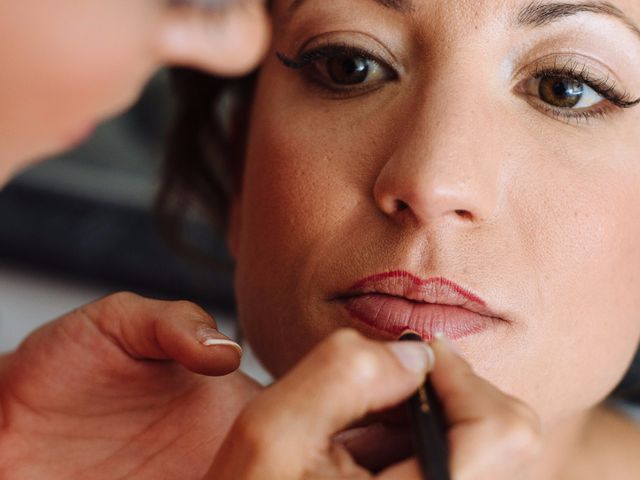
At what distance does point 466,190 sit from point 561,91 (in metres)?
0.19

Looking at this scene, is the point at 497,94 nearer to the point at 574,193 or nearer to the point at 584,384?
the point at 574,193

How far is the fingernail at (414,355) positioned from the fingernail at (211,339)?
8.9 inches

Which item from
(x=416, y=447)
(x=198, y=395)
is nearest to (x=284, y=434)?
(x=416, y=447)

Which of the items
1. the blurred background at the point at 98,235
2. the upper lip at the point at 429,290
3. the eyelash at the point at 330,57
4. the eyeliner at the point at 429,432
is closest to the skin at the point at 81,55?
the eyelash at the point at 330,57

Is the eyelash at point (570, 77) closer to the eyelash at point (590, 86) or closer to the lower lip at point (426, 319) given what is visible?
the eyelash at point (590, 86)

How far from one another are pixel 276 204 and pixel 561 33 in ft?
1.18

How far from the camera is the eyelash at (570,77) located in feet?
3.15

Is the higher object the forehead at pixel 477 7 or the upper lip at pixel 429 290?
the forehead at pixel 477 7

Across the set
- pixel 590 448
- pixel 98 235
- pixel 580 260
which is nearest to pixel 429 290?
pixel 580 260

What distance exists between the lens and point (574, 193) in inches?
37.1

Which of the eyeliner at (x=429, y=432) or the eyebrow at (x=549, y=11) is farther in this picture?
the eyebrow at (x=549, y=11)

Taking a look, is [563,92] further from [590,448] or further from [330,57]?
[590,448]

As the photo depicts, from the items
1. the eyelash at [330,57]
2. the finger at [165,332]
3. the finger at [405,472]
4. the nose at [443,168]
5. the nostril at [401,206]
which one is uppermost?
the eyelash at [330,57]

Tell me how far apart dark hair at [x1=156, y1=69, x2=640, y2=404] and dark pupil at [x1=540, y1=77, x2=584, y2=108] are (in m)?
0.46
